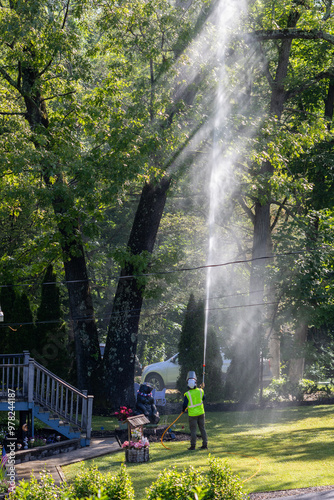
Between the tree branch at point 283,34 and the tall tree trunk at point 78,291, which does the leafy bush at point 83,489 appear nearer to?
the tall tree trunk at point 78,291

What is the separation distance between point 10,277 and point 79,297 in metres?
2.37

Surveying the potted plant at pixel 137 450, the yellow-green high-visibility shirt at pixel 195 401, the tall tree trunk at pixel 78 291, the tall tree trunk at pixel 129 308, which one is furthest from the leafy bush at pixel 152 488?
the tall tree trunk at pixel 78 291

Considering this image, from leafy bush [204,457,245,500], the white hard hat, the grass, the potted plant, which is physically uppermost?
the white hard hat

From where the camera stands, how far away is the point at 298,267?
792 inches

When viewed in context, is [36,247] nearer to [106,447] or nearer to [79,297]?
[79,297]

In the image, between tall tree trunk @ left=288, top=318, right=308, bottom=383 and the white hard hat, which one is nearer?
the white hard hat

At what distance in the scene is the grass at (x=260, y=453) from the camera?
9922 mm

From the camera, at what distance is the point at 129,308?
60.2 feet

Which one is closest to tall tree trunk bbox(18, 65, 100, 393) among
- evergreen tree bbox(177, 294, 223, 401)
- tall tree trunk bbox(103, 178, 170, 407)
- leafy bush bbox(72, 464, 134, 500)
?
tall tree trunk bbox(103, 178, 170, 407)

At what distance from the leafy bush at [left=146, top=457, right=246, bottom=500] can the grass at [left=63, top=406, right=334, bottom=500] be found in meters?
0.82

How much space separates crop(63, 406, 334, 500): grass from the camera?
9922 mm

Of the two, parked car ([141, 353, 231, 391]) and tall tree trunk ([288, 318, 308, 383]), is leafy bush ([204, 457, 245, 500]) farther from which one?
parked car ([141, 353, 231, 391])

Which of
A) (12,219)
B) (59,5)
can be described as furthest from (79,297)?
(59,5)

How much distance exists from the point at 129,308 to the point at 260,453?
7.36 metres
